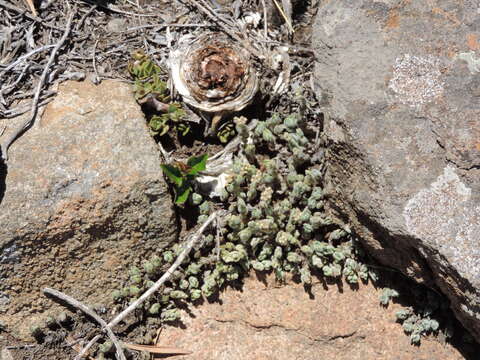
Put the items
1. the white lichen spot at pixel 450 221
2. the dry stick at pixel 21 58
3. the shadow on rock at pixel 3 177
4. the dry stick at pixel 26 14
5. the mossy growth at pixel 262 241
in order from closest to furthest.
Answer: the white lichen spot at pixel 450 221 < the shadow on rock at pixel 3 177 < the mossy growth at pixel 262 241 < the dry stick at pixel 21 58 < the dry stick at pixel 26 14


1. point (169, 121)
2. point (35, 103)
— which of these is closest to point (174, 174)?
point (169, 121)

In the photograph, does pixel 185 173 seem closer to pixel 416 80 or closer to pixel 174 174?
pixel 174 174

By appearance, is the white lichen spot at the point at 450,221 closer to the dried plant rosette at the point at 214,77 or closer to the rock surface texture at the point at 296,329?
the rock surface texture at the point at 296,329

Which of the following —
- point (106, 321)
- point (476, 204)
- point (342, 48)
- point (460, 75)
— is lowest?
point (106, 321)

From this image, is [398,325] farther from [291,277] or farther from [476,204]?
[476,204]

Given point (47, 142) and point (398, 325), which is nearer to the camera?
point (47, 142)

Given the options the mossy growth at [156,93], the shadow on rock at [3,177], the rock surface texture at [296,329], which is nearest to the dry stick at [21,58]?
the mossy growth at [156,93]

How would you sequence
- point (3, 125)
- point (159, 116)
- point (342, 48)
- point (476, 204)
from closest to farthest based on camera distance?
1. point (476, 204)
2. point (342, 48)
3. point (3, 125)
4. point (159, 116)

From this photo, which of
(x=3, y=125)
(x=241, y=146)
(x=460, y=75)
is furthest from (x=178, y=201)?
(x=460, y=75)
